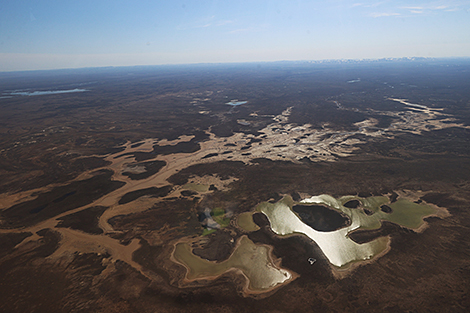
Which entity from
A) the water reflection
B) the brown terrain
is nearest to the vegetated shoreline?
the brown terrain

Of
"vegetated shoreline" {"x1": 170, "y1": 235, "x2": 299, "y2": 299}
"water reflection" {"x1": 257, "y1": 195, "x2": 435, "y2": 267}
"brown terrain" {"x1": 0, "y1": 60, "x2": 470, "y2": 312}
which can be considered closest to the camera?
"brown terrain" {"x1": 0, "y1": 60, "x2": 470, "y2": 312}

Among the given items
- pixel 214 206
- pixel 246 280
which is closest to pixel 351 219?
pixel 246 280

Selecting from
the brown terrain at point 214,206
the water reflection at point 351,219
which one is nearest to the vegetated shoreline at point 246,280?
the brown terrain at point 214,206

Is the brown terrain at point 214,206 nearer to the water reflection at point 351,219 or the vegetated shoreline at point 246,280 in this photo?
the vegetated shoreline at point 246,280

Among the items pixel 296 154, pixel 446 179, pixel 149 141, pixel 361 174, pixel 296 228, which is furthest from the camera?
pixel 149 141

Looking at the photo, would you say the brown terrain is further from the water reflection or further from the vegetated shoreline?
the water reflection

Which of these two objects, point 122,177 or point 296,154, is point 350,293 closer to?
point 296,154

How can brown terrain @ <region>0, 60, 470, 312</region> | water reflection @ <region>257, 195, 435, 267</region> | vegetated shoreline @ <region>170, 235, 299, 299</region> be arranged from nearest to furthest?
1. brown terrain @ <region>0, 60, 470, 312</region>
2. vegetated shoreline @ <region>170, 235, 299, 299</region>
3. water reflection @ <region>257, 195, 435, 267</region>

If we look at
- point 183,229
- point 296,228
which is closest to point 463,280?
point 296,228
